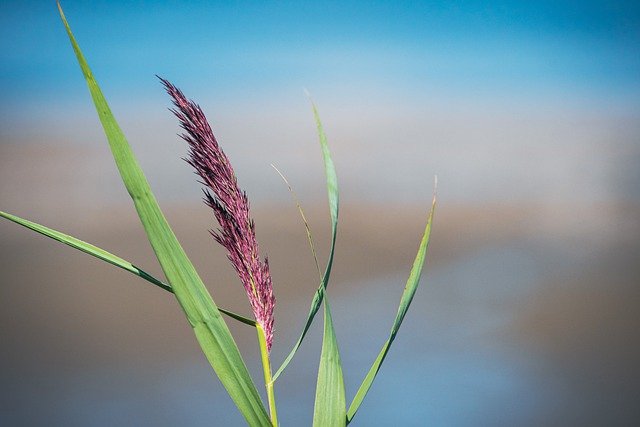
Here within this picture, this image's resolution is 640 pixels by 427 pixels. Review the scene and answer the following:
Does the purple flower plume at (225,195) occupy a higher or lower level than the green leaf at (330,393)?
higher

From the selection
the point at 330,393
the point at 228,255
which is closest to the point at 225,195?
the point at 228,255

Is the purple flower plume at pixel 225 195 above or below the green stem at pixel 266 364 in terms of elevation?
above

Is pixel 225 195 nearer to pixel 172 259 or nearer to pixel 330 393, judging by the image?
pixel 172 259

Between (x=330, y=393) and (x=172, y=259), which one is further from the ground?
(x=172, y=259)

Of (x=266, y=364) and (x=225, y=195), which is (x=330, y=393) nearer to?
(x=266, y=364)
